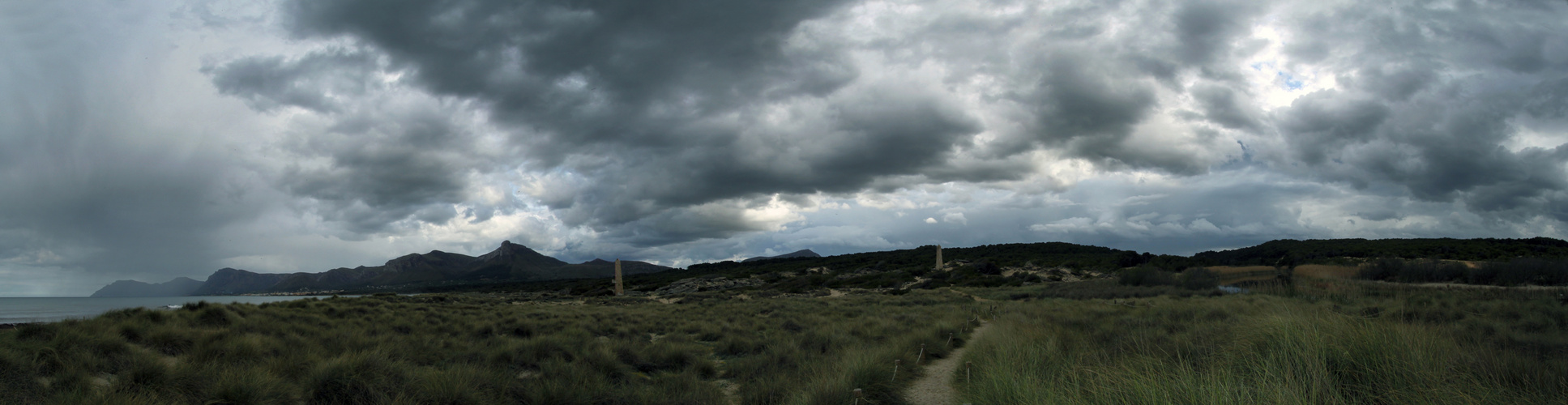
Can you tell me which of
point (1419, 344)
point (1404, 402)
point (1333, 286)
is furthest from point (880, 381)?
point (1333, 286)

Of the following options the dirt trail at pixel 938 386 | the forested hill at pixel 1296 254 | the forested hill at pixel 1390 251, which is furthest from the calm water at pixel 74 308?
the forested hill at pixel 1390 251

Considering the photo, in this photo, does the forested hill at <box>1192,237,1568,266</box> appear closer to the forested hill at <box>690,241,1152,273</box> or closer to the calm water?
the forested hill at <box>690,241,1152,273</box>

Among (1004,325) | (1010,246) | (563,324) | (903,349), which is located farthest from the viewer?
(1010,246)

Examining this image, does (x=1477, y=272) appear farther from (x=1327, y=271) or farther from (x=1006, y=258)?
(x=1006, y=258)

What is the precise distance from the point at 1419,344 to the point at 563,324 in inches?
685

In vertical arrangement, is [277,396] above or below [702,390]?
above

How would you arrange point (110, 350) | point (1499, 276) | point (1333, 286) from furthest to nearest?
point (1499, 276) → point (1333, 286) → point (110, 350)

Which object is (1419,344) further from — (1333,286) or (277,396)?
(1333,286)

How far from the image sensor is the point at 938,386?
8.23m

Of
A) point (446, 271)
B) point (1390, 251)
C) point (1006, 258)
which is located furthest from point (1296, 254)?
point (446, 271)

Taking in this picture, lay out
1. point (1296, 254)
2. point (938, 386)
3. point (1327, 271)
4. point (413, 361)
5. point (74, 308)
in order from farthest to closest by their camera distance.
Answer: point (1296, 254), point (74, 308), point (1327, 271), point (413, 361), point (938, 386)

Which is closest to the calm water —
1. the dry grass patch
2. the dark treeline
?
the dry grass patch

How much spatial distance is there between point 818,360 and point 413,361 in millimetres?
6590

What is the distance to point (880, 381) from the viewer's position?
7770 millimetres
